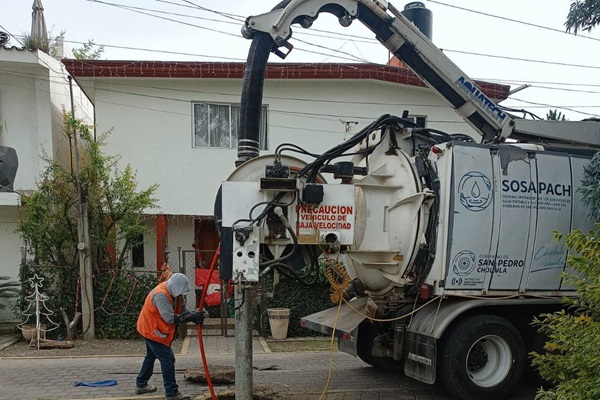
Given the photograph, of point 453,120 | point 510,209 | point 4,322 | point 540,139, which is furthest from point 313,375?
point 453,120

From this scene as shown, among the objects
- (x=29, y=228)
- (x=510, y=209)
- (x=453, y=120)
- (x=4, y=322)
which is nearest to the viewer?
(x=510, y=209)

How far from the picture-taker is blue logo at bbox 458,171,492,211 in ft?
18.7

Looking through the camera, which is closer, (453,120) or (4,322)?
(4,322)

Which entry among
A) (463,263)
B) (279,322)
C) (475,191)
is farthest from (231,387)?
(279,322)

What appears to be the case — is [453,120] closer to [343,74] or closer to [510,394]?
[343,74]

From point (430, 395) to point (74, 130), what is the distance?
7859 millimetres

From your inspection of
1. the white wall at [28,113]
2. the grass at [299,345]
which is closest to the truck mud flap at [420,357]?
the grass at [299,345]

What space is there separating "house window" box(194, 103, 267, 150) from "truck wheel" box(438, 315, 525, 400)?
795 centimetres

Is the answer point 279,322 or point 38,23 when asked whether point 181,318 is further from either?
point 38,23

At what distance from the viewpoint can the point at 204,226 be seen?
1328cm

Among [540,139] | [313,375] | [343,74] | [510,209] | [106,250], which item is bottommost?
[313,375]

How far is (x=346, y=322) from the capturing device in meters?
6.49

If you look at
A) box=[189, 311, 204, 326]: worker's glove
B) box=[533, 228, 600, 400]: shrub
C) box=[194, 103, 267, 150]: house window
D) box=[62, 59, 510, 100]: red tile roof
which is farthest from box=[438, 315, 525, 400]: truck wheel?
box=[194, 103, 267, 150]: house window

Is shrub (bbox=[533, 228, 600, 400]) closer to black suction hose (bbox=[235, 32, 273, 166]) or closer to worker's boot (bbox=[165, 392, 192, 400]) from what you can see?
black suction hose (bbox=[235, 32, 273, 166])
